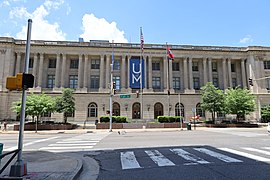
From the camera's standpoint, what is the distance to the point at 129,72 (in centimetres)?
4416

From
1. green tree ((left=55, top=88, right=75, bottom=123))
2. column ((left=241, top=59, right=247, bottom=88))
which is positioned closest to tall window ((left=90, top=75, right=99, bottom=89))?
green tree ((left=55, top=88, right=75, bottom=123))

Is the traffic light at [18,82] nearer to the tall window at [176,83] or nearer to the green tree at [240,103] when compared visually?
the green tree at [240,103]

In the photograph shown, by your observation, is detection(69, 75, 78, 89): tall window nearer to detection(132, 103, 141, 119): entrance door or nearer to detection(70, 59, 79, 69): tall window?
detection(70, 59, 79, 69): tall window

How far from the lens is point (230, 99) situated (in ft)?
128

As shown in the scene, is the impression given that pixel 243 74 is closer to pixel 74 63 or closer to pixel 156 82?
pixel 156 82

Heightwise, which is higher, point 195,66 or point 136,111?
point 195,66

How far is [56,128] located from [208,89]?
28.7 meters

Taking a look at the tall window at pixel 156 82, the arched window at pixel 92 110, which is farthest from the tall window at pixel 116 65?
the arched window at pixel 92 110

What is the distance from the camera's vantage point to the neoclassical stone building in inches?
1793

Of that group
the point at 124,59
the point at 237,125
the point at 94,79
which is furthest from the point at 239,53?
the point at 94,79

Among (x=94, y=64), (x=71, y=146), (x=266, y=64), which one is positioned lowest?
(x=71, y=146)

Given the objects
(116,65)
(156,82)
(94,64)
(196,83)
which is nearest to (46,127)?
(94,64)

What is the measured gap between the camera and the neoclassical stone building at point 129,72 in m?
45.5

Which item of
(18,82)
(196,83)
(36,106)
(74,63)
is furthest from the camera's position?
(196,83)
